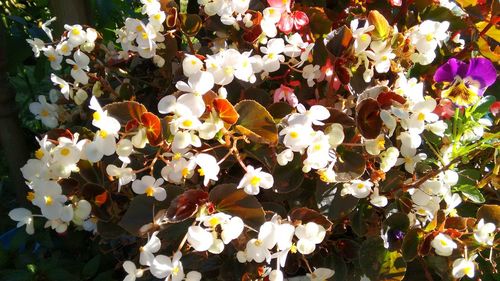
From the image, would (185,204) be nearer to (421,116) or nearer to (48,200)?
(48,200)

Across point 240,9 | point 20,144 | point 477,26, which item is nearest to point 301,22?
point 240,9

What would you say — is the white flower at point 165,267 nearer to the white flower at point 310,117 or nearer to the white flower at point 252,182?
the white flower at point 252,182

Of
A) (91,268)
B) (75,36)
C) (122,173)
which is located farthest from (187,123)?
(91,268)

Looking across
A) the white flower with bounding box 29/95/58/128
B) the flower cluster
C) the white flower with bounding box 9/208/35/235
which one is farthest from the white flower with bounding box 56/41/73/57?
the white flower with bounding box 9/208/35/235

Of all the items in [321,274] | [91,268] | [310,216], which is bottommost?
[91,268]

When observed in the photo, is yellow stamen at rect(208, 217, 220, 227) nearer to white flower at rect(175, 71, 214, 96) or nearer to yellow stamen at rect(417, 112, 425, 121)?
white flower at rect(175, 71, 214, 96)

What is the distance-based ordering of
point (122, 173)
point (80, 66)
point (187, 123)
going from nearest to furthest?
point (187, 123) < point (122, 173) < point (80, 66)
